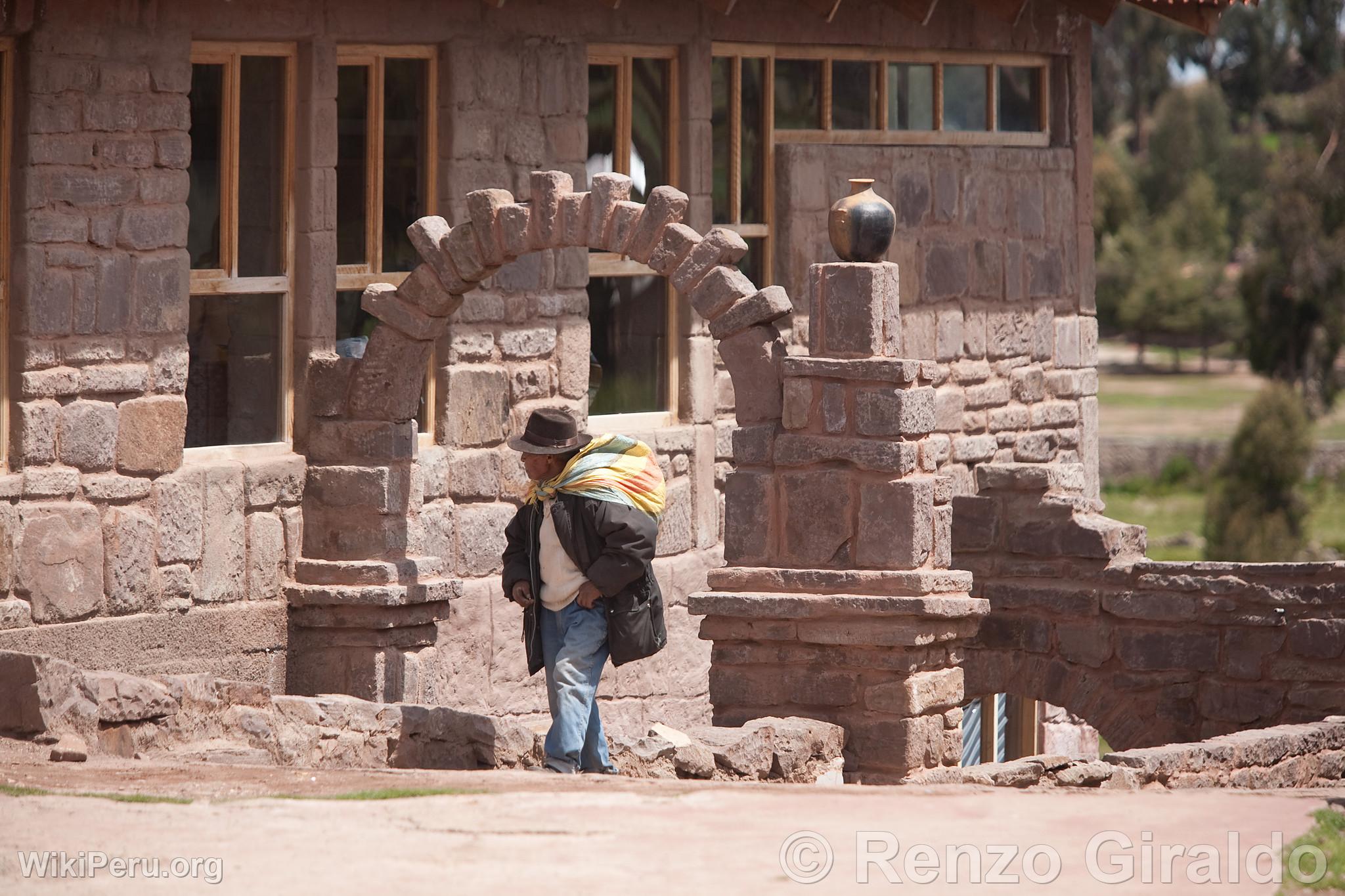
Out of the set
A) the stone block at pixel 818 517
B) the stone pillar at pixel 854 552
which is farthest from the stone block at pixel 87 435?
the stone block at pixel 818 517

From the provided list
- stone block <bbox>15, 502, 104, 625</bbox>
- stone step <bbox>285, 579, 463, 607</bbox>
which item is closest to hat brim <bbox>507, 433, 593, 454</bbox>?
stone step <bbox>285, 579, 463, 607</bbox>

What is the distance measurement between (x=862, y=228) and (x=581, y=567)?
1.82 metres

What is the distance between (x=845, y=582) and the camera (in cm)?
867

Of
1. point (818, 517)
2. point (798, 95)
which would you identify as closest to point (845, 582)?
point (818, 517)

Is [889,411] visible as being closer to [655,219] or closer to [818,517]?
[818,517]

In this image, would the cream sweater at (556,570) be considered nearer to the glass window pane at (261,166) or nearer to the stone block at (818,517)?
the stone block at (818,517)

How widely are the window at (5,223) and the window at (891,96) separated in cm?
388

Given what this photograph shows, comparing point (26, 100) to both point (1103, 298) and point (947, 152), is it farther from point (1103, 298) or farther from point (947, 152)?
point (1103, 298)

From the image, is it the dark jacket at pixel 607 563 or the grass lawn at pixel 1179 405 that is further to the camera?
the grass lawn at pixel 1179 405

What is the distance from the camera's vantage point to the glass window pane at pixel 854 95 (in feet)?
38.7

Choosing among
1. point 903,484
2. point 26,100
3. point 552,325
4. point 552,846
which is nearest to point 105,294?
point 26,100

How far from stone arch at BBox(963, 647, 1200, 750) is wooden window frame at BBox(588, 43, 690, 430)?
211 cm

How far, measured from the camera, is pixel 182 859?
562cm

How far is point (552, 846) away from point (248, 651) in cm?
413
